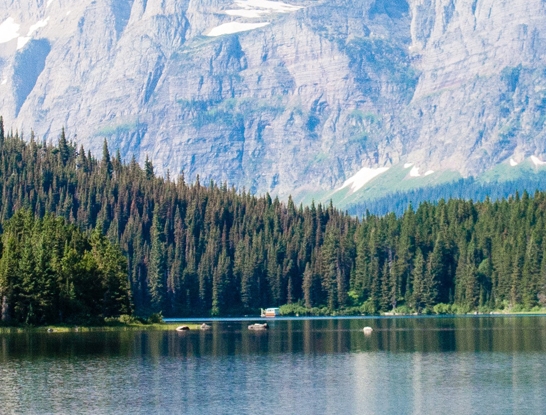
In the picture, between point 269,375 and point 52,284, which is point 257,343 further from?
point 269,375

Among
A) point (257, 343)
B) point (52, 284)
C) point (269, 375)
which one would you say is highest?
point (52, 284)

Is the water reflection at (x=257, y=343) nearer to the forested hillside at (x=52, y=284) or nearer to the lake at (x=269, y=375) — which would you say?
the lake at (x=269, y=375)

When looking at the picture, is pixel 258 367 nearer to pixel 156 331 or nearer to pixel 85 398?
pixel 85 398

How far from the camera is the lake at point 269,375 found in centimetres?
10544

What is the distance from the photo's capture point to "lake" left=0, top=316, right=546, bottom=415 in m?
105

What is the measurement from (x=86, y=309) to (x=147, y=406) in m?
89.6

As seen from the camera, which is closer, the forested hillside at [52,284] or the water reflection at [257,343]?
the water reflection at [257,343]

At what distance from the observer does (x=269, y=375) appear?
126 m

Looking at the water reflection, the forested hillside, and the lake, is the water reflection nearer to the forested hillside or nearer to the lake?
the lake

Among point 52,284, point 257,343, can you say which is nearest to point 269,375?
point 257,343

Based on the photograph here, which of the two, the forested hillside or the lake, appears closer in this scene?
the lake

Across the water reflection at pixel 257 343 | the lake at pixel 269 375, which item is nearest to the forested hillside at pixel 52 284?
the water reflection at pixel 257 343

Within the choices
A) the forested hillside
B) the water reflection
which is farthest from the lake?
the forested hillside

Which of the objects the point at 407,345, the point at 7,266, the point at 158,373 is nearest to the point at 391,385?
the point at 158,373
